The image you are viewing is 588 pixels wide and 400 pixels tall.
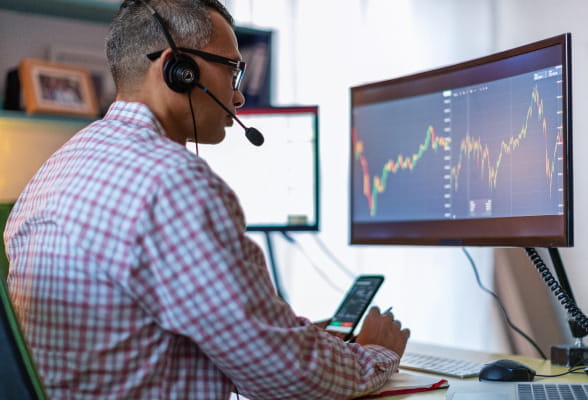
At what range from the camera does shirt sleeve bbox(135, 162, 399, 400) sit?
0.85 meters

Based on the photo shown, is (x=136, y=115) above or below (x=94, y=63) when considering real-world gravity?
below

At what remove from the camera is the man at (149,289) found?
2.78 feet

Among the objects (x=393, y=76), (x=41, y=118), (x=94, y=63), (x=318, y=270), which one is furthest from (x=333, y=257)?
(x=94, y=63)

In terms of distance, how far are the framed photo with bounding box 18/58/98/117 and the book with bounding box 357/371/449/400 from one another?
1.58 m

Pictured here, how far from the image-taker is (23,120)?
2.35 metres

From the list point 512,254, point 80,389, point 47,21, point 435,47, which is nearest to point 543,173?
point 512,254

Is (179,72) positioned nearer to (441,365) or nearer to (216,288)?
(216,288)

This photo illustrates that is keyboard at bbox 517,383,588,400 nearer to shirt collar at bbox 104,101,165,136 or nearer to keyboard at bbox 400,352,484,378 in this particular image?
keyboard at bbox 400,352,484,378

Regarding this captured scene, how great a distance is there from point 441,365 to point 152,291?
2.42 feet

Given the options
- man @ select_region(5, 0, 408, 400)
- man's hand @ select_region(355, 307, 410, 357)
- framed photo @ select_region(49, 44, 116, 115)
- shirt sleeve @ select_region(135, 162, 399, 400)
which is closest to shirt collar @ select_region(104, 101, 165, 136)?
man @ select_region(5, 0, 408, 400)

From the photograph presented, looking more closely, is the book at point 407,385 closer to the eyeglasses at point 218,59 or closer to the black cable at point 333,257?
the eyeglasses at point 218,59

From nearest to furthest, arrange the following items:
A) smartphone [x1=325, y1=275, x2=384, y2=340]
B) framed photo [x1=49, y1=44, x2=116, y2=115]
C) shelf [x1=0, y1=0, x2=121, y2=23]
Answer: smartphone [x1=325, y1=275, x2=384, y2=340] → shelf [x1=0, y1=0, x2=121, y2=23] → framed photo [x1=49, y1=44, x2=116, y2=115]

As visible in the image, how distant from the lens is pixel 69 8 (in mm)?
2402

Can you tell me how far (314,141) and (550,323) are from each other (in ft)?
2.63
